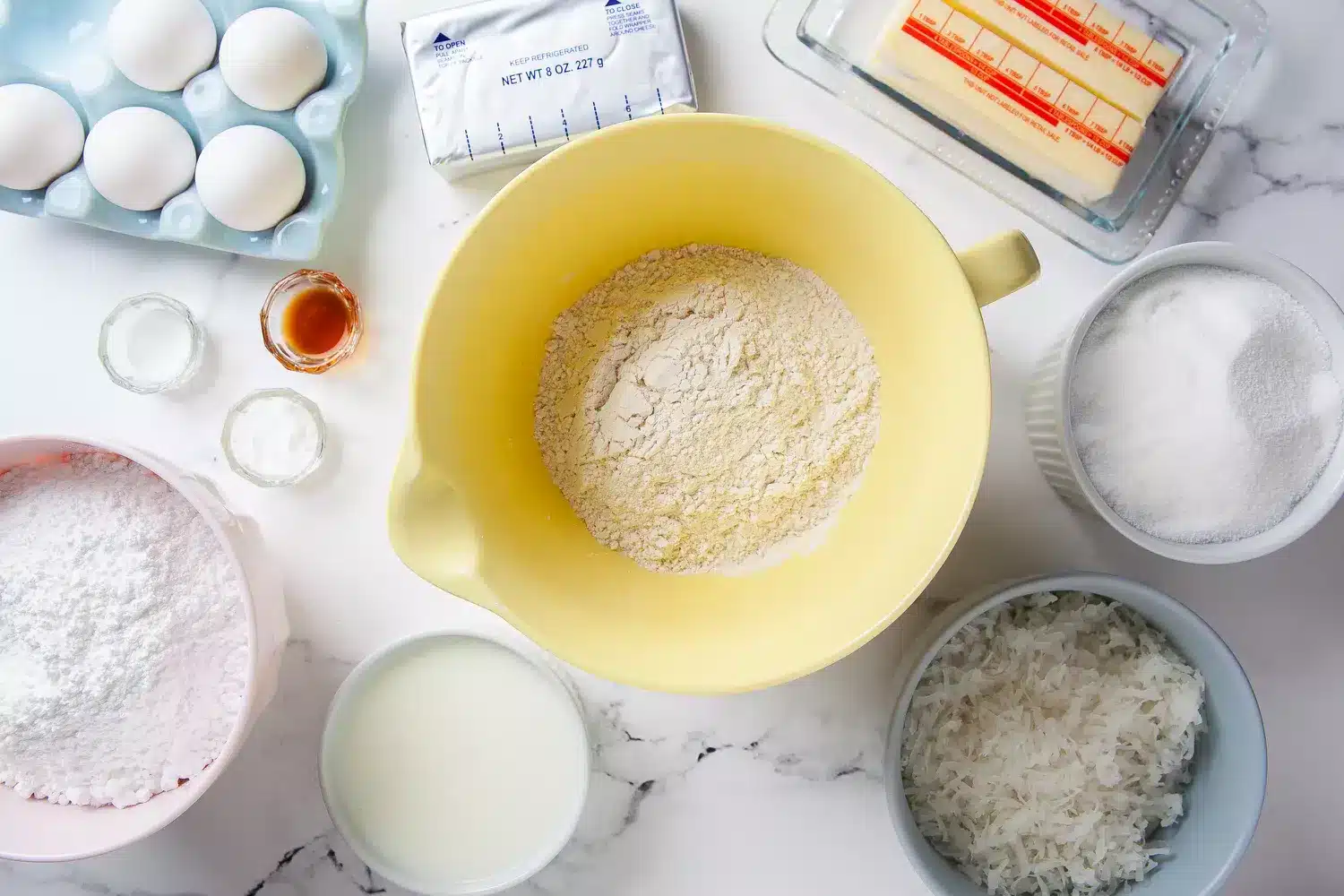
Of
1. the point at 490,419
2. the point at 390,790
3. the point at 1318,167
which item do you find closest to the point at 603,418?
the point at 490,419

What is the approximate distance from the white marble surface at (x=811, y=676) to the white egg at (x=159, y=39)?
0.16 m

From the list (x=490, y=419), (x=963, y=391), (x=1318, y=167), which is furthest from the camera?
(x=1318, y=167)

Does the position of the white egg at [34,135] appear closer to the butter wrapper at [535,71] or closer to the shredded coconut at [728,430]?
the butter wrapper at [535,71]

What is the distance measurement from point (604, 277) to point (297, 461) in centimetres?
37

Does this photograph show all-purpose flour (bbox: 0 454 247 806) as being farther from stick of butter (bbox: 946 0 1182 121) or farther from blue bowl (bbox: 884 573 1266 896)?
stick of butter (bbox: 946 0 1182 121)

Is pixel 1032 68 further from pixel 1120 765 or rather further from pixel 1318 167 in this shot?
pixel 1120 765

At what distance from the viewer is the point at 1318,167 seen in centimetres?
91

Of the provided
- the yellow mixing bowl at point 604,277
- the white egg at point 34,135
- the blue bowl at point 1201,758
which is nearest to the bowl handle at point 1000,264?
the yellow mixing bowl at point 604,277

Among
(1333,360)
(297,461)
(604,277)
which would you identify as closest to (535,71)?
(604,277)

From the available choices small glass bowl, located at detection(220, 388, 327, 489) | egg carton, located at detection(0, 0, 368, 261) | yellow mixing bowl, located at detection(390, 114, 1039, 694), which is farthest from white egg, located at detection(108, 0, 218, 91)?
yellow mixing bowl, located at detection(390, 114, 1039, 694)

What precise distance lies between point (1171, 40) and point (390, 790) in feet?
3.59

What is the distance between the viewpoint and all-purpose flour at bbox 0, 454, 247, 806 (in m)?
0.77

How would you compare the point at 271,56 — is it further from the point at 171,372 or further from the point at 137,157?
the point at 171,372

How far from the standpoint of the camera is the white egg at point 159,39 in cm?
85
